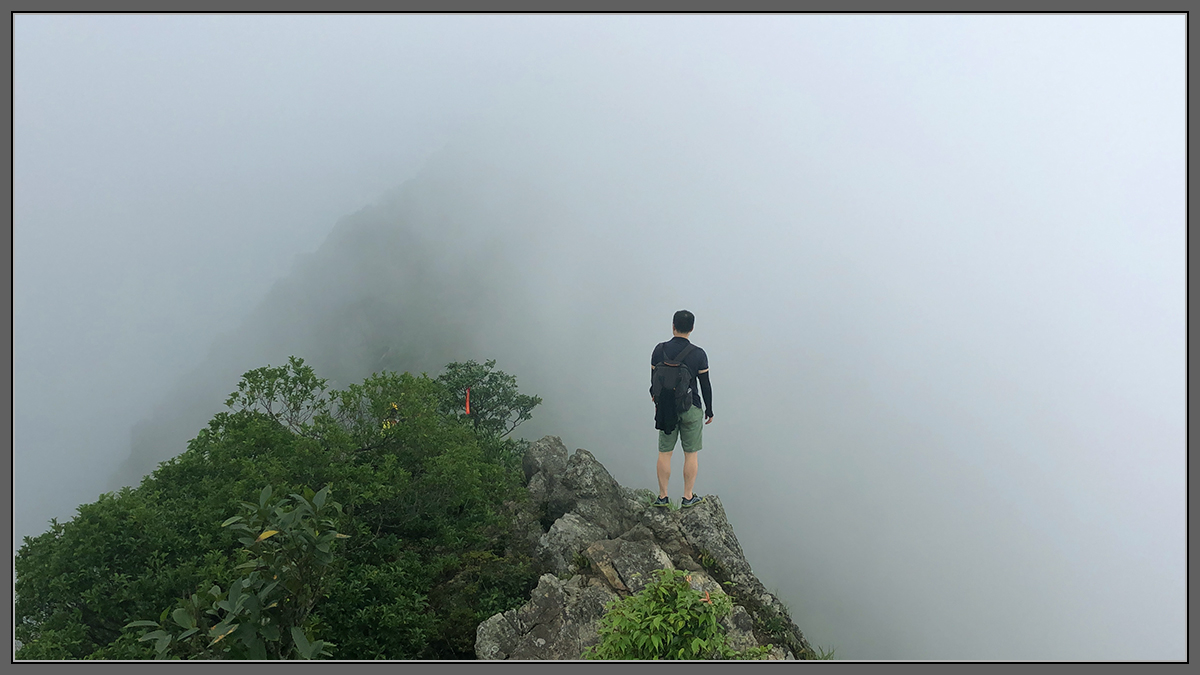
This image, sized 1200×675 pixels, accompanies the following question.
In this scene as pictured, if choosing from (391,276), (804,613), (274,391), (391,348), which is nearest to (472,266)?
(391,276)

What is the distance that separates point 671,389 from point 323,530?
14.6ft

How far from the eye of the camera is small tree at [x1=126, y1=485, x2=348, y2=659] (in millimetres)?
4023

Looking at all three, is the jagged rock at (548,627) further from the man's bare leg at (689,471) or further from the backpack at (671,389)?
the backpack at (671,389)

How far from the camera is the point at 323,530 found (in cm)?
505

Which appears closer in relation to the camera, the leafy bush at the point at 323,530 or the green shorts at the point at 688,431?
the leafy bush at the point at 323,530

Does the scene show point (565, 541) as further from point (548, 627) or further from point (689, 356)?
point (689, 356)

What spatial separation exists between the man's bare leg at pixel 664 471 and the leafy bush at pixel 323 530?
218 cm

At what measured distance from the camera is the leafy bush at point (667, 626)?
4.63 m

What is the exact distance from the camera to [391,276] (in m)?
114

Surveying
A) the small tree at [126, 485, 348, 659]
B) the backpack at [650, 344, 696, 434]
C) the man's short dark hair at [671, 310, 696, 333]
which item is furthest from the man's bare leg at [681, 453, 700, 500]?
the small tree at [126, 485, 348, 659]

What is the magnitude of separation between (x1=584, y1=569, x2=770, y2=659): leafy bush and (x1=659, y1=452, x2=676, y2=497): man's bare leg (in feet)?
11.0

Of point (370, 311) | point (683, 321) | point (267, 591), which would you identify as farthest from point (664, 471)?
point (370, 311)

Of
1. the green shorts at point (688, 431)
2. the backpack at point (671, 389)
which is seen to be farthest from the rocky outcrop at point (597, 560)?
the backpack at point (671, 389)

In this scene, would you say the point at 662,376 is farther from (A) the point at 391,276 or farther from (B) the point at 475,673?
(A) the point at 391,276
